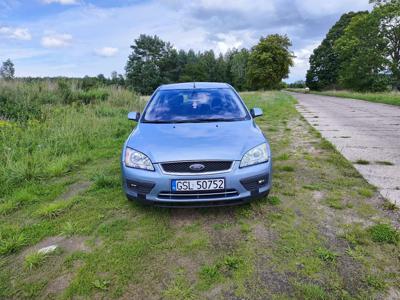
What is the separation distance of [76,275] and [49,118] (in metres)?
6.59

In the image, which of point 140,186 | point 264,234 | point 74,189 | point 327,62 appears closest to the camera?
point 264,234

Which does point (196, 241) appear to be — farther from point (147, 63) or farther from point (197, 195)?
point (147, 63)

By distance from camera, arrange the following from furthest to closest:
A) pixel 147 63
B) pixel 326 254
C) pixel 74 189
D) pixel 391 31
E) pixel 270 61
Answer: pixel 147 63
pixel 270 61
pixel 391 31
pixel 74 189
pixel 326 254

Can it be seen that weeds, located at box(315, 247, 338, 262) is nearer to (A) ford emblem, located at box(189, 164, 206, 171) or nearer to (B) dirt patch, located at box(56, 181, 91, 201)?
(A) ford emblem, located at box(189, 164, 206, 171)

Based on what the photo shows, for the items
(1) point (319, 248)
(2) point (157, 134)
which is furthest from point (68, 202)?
(1) point (319, 248)

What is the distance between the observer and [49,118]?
7594mm

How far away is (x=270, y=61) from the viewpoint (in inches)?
1772

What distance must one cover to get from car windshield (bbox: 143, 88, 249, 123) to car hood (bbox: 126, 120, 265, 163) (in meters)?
0.22

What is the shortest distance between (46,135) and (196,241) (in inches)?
204

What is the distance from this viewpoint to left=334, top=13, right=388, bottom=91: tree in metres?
31.1

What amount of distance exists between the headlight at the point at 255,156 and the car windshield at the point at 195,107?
0.82m

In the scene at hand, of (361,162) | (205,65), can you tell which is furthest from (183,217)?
(205,65)

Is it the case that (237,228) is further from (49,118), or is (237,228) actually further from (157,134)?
(49,118)

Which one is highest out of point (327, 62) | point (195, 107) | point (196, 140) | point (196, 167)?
point (327, 62)
